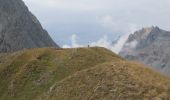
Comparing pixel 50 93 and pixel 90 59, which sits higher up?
pixel 90 59

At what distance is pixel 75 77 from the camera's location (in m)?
84.9

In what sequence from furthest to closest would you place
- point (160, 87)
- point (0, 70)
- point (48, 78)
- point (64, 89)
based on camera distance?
point (0, 70), point (48, 78), point (64, 89), point (160, 87)

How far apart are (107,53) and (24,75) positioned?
21.2 metres

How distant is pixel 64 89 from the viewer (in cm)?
8194

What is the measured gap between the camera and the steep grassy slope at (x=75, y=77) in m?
76.8

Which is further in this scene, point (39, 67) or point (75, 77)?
point (39, 67)

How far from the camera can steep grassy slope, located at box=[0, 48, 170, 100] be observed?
76.8 meters

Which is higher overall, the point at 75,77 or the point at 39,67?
the point at 39,67

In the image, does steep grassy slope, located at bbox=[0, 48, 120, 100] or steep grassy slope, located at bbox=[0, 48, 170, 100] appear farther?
steep grassy slope, located at bbox=[0, 48, 120, 100]

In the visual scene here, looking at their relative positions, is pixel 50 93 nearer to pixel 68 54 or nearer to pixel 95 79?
pixel 95 79

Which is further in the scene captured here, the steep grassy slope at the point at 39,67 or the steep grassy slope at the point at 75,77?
the steep grassy slope at the point at 39,67

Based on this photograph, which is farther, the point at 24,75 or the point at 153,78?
the point at 24,75

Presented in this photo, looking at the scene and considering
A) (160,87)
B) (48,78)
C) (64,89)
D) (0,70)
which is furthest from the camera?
(0,70)

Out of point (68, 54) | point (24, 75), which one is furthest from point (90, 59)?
point (24, 75)
